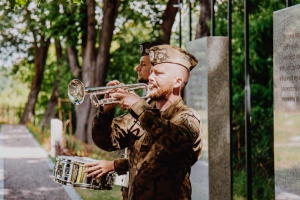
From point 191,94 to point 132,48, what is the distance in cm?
1201

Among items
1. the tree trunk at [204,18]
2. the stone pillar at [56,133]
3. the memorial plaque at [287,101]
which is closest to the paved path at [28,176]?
the stone pillar at [56,133]

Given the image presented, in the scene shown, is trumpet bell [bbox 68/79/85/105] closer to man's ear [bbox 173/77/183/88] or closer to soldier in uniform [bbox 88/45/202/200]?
soldier in uniform [bbox 88/45/202/200]

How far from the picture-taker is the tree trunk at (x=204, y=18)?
14.8 meters

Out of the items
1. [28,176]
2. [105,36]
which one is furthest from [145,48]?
[105,36]

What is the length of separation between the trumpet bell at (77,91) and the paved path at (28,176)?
631 cm

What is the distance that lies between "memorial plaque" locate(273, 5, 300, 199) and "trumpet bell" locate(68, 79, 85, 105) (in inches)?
102

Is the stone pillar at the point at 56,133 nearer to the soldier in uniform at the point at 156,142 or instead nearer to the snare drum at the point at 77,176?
the snare drum at the point at 77,176

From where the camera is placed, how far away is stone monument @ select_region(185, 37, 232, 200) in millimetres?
8312

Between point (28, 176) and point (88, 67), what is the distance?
6.36 m

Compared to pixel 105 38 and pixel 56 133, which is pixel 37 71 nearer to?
pixel 105 38

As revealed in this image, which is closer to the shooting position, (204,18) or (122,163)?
(122,163)

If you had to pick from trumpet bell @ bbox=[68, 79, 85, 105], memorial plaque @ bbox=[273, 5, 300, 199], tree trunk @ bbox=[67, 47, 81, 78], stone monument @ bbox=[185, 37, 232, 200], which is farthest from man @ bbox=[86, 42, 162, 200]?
tree trunk @ bbox=[67, 47, 81, 78]

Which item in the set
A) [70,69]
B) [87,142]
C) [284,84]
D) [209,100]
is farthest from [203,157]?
[70,69]

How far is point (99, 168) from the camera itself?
419cm
